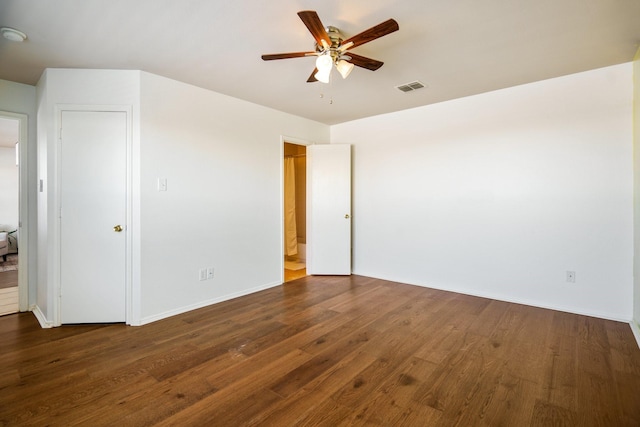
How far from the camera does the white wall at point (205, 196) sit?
3.05m

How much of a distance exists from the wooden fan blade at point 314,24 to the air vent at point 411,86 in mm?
1619

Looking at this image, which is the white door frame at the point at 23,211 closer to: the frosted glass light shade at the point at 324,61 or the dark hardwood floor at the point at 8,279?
the dark hardwood floor at the point at 8,279

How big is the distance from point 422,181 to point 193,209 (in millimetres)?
2965

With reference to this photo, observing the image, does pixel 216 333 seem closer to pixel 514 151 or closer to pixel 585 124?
pixel 514 151

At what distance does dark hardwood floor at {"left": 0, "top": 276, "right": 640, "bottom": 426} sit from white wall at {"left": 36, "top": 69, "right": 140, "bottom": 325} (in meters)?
0.55

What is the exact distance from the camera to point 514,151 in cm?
350

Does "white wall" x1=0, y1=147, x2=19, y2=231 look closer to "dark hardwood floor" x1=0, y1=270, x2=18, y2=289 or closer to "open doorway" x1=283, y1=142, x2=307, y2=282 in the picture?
"dark hardwood floor" x1=0, y1=270, x2=18, y2=289

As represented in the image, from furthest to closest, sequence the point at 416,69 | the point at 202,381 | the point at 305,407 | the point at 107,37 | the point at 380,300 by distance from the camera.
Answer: the point at 380,300, the point at 416,69, the point at 107,37, the point at 202,381, the point at 305,407

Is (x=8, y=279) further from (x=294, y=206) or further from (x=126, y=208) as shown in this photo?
(x=294, y=206)

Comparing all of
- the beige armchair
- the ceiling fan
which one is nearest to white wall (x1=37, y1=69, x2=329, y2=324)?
the ceiling fan

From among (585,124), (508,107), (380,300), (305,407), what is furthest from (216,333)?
(585,124)

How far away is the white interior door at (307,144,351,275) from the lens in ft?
15.7

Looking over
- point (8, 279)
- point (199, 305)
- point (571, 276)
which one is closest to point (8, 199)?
point (8, 279)

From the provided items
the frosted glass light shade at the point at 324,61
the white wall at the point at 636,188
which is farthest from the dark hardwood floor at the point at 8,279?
the white wall at the point at 636,188
